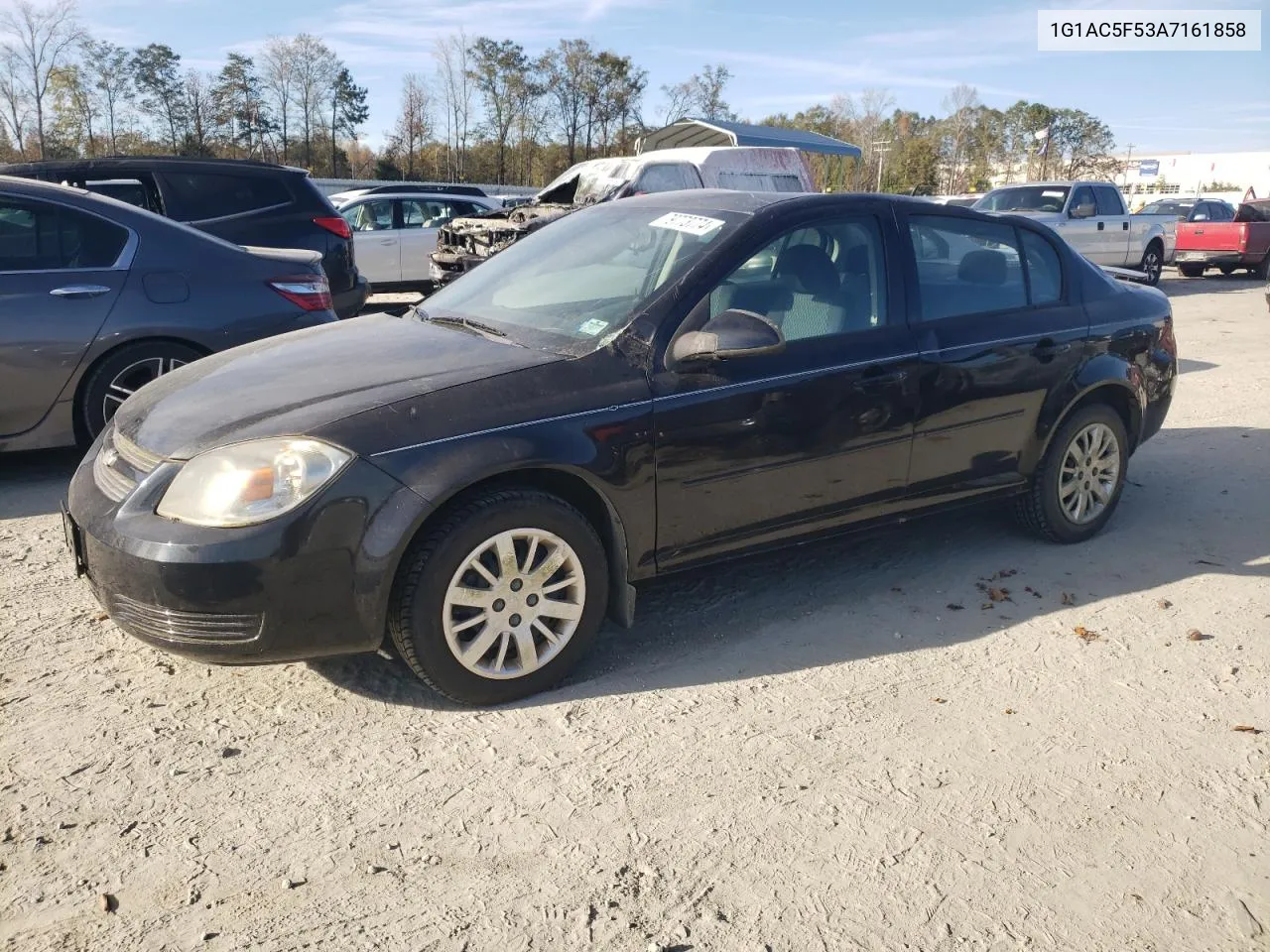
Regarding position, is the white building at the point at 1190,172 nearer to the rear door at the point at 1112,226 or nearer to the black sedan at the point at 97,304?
the rear door at the point at 1112,226

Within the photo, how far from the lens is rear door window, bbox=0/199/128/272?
214 inches

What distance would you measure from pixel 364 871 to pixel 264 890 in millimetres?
231

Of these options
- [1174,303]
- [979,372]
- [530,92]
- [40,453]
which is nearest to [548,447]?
[979,372]

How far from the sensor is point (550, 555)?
339 cm

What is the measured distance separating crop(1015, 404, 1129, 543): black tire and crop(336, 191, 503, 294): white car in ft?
36.5

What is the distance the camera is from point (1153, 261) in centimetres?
1944

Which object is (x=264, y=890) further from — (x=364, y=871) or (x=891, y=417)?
(x=891, y=417)

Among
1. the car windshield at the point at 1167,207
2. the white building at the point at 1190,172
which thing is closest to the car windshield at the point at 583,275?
the car windshield at the point at 1167,207

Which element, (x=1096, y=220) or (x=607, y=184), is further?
(x=1096, y=220)

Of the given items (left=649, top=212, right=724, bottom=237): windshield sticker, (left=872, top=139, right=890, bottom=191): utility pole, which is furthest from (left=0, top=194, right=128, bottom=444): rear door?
(left=872, top=139, right=890, bottom=191): utility pole

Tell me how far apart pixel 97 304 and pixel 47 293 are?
236 mm

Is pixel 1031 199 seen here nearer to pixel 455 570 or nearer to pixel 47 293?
pixel 47 293

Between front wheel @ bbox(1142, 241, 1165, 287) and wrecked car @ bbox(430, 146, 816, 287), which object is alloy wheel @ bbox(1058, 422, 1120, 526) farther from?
front wheel @ bbox(1142, 241, 1165, 287)

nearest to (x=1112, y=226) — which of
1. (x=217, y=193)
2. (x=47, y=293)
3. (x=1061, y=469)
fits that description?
(x=1061, y=469)
